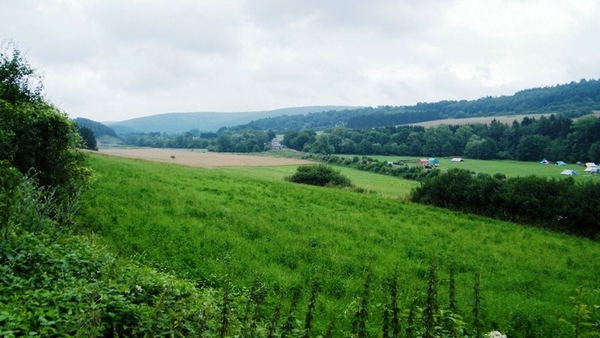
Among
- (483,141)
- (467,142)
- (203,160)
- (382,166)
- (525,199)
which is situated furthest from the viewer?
(467,142)

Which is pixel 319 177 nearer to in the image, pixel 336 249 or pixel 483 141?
pixel 336 249

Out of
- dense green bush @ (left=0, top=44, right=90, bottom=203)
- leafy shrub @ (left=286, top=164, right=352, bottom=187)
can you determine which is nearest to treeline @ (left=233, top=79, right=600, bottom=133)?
leafy shrub @ (left=286, top=164, right=352, bottom=187)

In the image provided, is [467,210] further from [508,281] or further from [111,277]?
[111,277]

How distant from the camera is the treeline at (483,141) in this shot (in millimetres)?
77812

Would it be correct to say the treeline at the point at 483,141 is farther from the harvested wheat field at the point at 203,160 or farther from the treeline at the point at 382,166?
the harvested wheat field at the point at 203,160

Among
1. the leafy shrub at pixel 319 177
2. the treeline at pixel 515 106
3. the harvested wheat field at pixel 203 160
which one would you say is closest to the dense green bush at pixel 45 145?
the leafy shrub at pixel 319 177

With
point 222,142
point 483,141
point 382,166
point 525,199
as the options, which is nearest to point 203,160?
point 382,166

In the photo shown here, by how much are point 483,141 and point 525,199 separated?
71.5 metres

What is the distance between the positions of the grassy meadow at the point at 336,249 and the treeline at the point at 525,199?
2795mm

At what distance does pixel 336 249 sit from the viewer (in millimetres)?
15422

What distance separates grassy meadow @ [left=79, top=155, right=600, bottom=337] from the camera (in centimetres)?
1153

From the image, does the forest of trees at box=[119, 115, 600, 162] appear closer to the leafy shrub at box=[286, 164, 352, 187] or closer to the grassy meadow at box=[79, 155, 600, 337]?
the leafy shrub at box=[286, 164, 352, 187]

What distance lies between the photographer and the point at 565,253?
65.2 ft

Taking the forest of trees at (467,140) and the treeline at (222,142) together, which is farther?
the treeline at (222,142)
